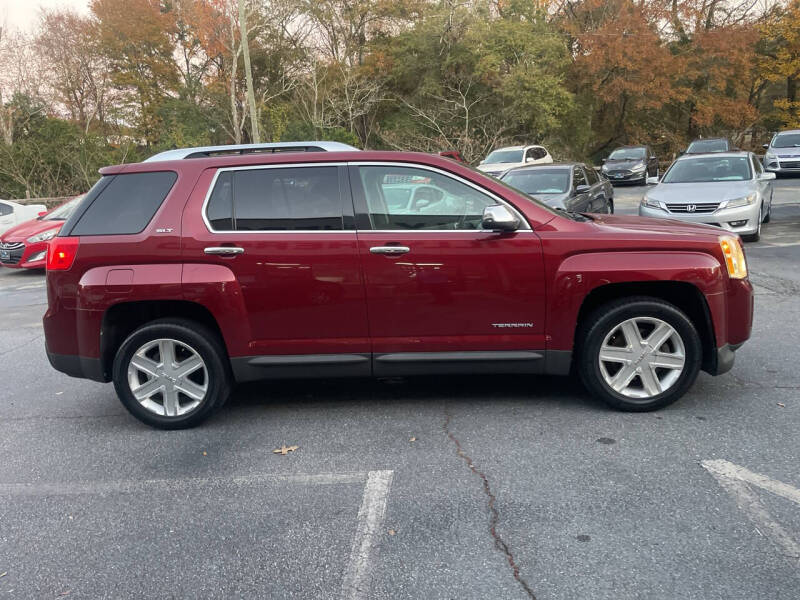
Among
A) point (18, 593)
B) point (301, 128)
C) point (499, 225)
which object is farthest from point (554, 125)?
point (18, 593)

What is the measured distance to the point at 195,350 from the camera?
4445 millimetres

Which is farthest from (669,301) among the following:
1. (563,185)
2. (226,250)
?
(563,185)

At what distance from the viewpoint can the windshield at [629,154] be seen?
89.6 feet

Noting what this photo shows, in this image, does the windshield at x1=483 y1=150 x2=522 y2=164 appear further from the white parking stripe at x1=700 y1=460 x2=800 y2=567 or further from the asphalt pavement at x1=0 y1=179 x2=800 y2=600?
the white parking stripe at x1=700 y1=460 x2=800 y2=567

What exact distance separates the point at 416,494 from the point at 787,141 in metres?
28.2

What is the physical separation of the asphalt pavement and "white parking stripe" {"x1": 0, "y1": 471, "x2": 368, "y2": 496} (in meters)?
0.01

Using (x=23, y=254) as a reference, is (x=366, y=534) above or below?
below

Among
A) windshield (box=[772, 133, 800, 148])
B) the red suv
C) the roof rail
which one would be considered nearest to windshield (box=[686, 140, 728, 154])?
windshield (box=[772, 133, 800, 148])

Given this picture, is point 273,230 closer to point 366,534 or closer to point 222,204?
point 222,204

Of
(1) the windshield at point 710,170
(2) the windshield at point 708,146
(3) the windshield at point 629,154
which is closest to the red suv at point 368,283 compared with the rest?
(1) the windshield at point 710,170

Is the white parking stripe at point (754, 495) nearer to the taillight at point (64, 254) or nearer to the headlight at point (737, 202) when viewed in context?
the taillight at point (64, 254)

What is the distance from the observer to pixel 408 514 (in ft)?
10.7

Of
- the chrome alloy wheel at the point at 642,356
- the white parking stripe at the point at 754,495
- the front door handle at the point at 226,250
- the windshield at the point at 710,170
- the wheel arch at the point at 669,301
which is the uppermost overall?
the windshield at the point at 710,170

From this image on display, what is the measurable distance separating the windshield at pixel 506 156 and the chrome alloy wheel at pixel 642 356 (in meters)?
17.7
